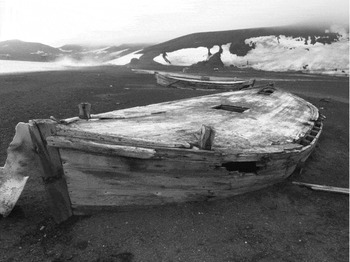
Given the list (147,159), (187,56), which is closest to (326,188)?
(147,159)

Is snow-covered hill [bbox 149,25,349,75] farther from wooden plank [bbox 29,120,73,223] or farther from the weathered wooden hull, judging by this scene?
wooden plank [bbox 29,120,73,223]

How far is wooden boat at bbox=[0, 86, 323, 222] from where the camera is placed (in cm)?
457

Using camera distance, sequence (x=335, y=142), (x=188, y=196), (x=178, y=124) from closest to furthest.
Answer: (x=188, y=196)
(x=178, y=124)
(x=335, y=142)

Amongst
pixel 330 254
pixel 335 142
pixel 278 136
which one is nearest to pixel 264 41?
pixel 335 142

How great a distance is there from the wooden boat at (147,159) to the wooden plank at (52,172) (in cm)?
1

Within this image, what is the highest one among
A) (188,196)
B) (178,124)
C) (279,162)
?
(178,124)

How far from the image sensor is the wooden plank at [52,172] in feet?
14.6

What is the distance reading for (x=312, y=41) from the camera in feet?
126

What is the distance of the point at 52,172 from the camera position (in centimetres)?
472

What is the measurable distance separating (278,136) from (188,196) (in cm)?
292

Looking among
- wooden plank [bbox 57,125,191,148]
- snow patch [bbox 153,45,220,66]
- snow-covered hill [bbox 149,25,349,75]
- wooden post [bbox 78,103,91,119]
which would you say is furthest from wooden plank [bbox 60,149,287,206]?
snow patch [bbox 153,45,220,66]

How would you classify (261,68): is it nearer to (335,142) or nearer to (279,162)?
(335,142)

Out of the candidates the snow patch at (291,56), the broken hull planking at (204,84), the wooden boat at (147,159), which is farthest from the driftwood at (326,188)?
the snow patch at (291,56)

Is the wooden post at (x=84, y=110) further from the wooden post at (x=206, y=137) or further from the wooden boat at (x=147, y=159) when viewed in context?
the wooden post at (x=206, y=137)
